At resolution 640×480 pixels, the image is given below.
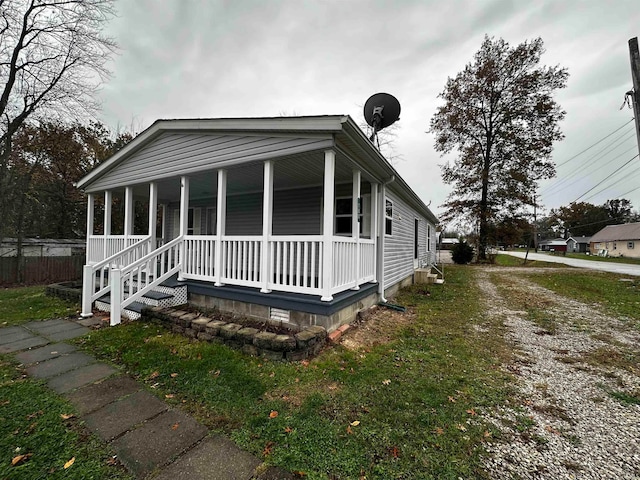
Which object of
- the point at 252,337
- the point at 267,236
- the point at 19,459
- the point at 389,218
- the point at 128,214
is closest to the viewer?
the point at 19,459

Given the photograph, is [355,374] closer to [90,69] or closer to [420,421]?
[420,421]

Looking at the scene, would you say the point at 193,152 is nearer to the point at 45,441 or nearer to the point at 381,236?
Answer: the point at 381,236

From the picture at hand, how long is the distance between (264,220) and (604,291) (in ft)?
36.5

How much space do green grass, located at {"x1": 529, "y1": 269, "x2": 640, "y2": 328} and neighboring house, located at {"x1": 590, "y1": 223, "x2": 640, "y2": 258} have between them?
3735cm

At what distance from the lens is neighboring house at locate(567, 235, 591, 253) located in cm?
5469

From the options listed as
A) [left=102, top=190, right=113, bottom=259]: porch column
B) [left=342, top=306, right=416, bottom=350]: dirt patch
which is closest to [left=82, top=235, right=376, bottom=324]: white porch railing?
[left=342, top=306, right=416, bottom=350]: dirt patch

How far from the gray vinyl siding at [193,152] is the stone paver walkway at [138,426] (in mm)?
3636

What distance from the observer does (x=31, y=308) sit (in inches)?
236

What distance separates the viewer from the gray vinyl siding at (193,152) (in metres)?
4.40

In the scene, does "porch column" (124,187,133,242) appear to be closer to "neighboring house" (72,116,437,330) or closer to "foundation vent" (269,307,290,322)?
"neighboring house" (72,116,437,330)

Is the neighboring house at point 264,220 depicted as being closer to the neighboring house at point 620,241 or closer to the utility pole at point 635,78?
the utility pole at point 635,78

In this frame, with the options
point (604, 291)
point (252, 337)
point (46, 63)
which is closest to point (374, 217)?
point (252, 337)

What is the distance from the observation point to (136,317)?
4898 millimetres

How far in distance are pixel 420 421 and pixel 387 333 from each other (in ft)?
7.53
